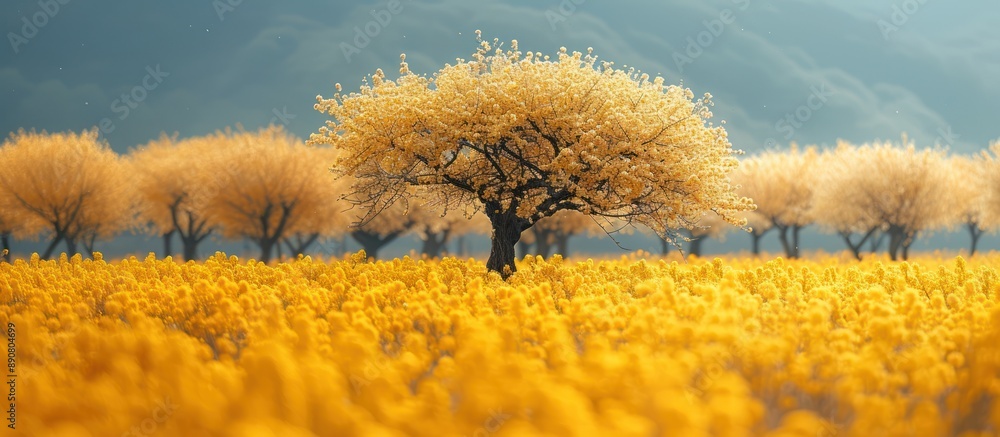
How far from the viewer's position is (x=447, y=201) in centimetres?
2073

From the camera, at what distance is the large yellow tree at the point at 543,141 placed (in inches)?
698

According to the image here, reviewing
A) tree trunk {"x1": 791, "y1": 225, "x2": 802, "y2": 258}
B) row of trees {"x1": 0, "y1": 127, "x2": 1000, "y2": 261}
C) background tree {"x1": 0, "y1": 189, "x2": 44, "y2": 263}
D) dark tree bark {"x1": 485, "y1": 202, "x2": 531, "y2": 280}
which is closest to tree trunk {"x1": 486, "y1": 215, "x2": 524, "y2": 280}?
dark tree bark {"x1": 485, "y1": 202, "x2": 531, "y2": 280}

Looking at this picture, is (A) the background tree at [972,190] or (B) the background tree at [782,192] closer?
(A) the background tree at [972,190]

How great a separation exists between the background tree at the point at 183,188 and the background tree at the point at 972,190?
4109 cm

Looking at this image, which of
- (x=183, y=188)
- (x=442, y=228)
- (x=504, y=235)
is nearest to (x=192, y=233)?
(x=183, y=188)

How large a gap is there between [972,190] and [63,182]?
5179cm

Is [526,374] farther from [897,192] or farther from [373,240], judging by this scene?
[373,240]

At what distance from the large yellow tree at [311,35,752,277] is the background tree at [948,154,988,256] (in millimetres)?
27538

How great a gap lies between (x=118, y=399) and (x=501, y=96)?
43.6ft

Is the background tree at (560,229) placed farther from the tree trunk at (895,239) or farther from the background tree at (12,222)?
the background tree at (12,222)

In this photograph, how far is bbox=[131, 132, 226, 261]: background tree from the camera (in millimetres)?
46719

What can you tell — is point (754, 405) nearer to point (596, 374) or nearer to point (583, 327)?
point (596, 374)

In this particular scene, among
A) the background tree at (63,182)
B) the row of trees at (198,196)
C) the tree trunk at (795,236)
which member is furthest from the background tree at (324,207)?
the tree trunk at (795,236)

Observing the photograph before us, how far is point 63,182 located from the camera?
41.3m
